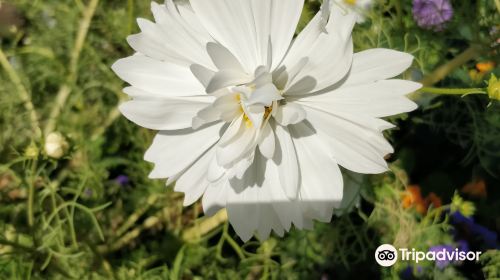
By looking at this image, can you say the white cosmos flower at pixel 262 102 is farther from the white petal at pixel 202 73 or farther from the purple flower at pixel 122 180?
the purple flower at pixel 122 180

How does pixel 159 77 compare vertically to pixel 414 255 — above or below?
above

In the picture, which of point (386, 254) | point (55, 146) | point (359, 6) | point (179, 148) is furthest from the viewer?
point (359, 6)

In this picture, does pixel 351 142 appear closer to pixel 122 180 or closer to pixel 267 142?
pixel 267 142

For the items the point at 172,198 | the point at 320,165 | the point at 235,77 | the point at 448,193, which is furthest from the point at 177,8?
the point at 448,193

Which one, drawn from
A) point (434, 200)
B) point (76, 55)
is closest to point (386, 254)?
point (434, 200)

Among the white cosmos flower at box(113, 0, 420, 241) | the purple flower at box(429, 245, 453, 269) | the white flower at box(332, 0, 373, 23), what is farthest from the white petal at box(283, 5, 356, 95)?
the purple flower at box(429, 245, 453, 269)

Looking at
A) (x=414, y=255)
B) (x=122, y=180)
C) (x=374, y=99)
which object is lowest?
(x=414, y=255)

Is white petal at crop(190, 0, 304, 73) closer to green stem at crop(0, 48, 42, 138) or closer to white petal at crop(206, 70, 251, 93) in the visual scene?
Answer: white petal at crop(206, 70, 251, 93)
